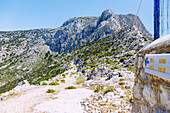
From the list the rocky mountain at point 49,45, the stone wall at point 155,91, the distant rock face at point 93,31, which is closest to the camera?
the stone wall at point 155,91

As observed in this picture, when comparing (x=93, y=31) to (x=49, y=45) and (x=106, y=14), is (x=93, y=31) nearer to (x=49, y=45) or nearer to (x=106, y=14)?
(x=106, y=14)

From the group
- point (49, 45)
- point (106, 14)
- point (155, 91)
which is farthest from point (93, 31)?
point (155, 91)

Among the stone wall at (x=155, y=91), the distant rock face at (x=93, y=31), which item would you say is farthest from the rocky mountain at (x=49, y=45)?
the stone wall at (x=155, y=91)

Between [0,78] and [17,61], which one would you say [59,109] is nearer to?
[0,78]

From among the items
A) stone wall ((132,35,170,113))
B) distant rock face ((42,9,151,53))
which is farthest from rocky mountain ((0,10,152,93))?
stone wall ((132,35,170,113))

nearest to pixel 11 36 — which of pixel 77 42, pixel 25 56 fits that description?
pixel 25 56

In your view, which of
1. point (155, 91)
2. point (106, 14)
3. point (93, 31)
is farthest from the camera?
point (93, 31)

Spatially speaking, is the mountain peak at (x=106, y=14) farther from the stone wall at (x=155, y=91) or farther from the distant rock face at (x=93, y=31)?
the stone wall at (x=155, y=91)

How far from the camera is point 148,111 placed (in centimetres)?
271

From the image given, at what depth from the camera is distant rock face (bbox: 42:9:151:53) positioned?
74.8m

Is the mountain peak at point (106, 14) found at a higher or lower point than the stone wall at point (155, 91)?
higher

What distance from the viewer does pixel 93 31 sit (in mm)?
90000

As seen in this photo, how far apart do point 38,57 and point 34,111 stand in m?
107

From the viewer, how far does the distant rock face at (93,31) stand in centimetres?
7478
